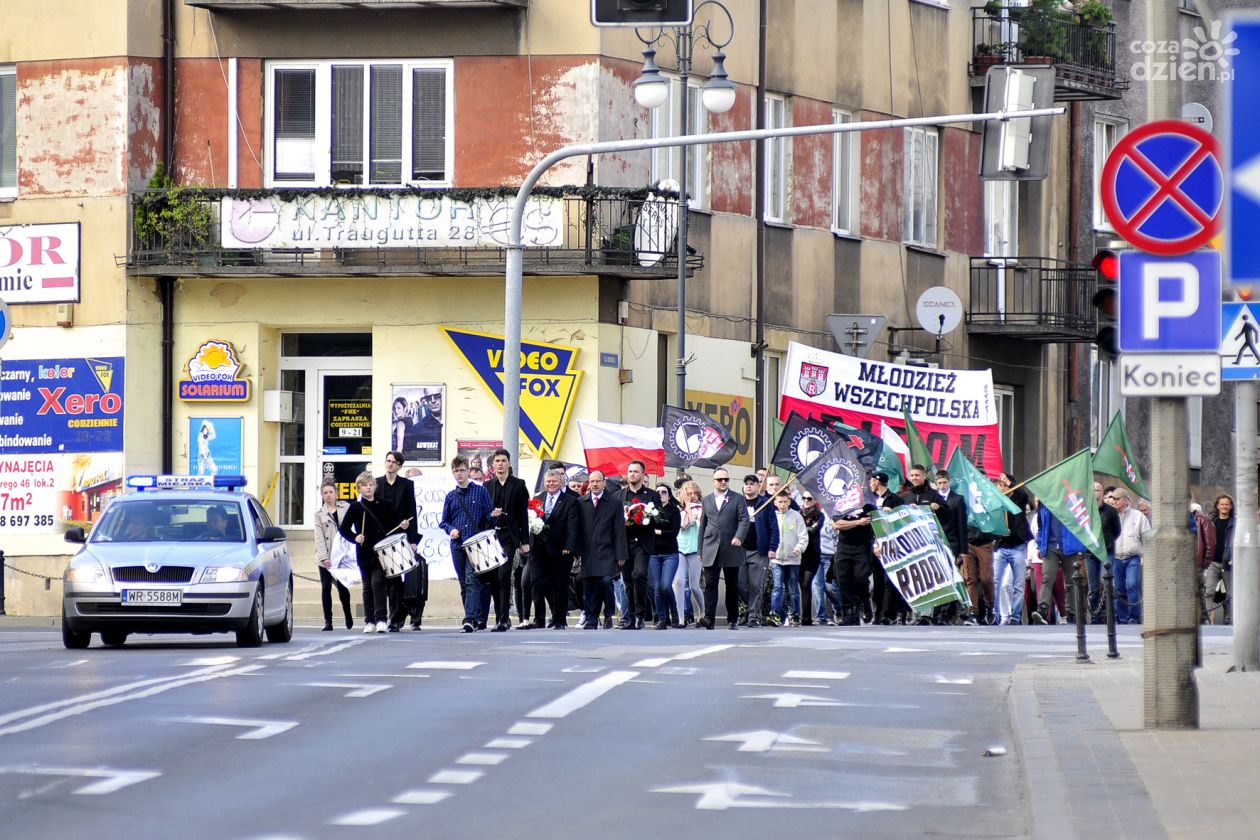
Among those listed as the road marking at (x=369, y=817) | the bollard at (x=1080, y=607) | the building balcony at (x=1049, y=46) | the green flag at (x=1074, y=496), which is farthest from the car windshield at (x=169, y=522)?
the building balcony at (x=1049, y=46)

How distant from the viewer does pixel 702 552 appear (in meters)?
28.0

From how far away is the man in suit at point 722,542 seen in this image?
27.9 meters

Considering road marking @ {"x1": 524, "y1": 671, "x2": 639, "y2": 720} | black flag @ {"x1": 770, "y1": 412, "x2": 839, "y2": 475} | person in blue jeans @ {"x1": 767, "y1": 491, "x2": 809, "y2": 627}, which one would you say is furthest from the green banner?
road marking @ {"x1": 524, "y1": 671, "x2": 639, "y2": 720}

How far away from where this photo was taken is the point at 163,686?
16500 mm

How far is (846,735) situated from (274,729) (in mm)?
3246

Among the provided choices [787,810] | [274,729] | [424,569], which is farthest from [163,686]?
[424,569]

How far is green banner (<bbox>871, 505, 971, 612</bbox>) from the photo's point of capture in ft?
93.8

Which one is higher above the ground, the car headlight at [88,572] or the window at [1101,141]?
the window at [1101,141]

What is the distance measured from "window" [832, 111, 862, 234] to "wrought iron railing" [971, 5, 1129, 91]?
3.54 m

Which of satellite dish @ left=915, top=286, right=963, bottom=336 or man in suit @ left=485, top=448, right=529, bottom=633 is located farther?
satellite dish @ left=915, top=286, right=963, bottom=336

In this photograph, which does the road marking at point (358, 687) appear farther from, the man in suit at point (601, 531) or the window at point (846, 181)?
the window at point (846, 181)

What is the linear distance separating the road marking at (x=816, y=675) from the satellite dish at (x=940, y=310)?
2013 cm

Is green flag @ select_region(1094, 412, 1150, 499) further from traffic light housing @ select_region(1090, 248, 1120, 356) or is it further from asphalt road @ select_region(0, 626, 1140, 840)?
traffic light housing @ select_region(1090, 248, 1120, 356)

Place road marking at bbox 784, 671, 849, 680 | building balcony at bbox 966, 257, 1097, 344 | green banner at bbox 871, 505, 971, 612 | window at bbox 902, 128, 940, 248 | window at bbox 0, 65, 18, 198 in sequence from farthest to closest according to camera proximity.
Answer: building balcony at bbox 966, 257, 1097, 344 → window at bbox 902, 128, 940, 248 → window at bbox 0, 65, 18, 198 → green banner at bbox 871, 505, 971, 612 → road marking at bbox 784, 671, 849, 680
